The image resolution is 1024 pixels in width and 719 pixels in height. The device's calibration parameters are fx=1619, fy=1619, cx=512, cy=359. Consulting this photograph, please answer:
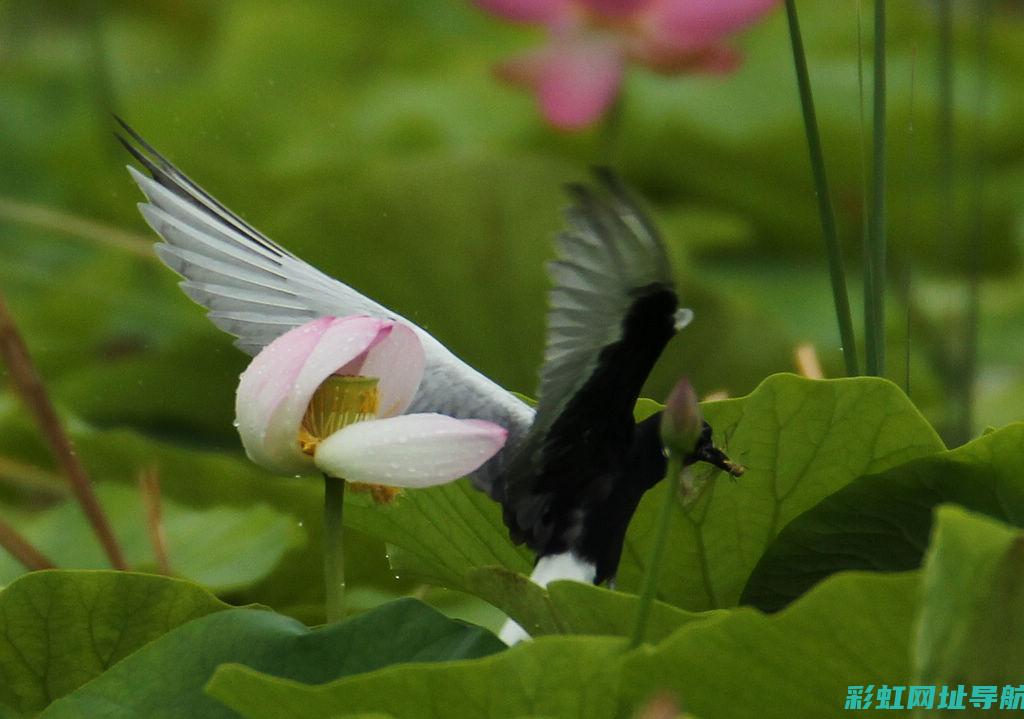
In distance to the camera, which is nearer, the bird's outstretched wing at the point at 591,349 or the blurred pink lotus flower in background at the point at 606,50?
the bird's outstretched wing at the point at 591,349

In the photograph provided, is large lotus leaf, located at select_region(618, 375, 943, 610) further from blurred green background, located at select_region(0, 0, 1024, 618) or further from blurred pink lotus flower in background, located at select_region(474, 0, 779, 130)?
blurred pink lotus flower in background, located at select_region(474, 0, 779, 130)

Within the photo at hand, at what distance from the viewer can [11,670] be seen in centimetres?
56

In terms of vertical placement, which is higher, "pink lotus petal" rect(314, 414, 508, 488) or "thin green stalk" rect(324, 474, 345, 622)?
"pink lotus petal" rect(314, 414, 508, 488)

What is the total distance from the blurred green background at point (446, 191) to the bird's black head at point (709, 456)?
0.30 metres

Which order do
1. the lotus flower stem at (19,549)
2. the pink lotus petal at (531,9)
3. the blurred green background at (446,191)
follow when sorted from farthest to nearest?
the blurred green background at (446,191)
the pink lotus petal at (531,9)
the lotus flower stem at (19,549)

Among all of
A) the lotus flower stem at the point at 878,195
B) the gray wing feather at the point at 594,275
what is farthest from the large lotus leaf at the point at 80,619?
the lotus flower stem at the point at 878,195

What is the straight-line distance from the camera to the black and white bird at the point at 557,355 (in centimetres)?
47

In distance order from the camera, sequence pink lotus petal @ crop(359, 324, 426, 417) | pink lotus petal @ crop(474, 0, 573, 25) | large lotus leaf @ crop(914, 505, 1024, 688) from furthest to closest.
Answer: pink lotus petal @ crop(474, 0, 573, 25), pink lotus petal @ crop(359, 324, 426, 417), large lotus leaf @ crop(914, 505, 1024, 688)

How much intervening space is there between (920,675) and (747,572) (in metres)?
0.20

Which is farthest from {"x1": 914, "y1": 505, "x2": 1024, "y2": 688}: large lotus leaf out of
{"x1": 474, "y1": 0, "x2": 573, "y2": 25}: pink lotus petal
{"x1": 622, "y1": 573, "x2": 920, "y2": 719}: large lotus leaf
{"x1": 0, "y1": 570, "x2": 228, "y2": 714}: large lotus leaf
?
{"x1": 474, "y1": 0, "x2": 573, "y2": 25}: pink lotus petal

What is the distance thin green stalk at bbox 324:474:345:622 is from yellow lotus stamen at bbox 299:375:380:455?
0.05ft

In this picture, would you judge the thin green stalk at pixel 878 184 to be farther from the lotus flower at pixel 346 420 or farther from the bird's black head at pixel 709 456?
the lotus flower at pixel 346 420

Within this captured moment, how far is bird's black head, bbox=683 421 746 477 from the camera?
550 millimetres

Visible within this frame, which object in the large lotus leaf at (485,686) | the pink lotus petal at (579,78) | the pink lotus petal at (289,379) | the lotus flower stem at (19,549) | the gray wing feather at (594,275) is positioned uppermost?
the pink lotus petal at (579,78)
